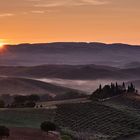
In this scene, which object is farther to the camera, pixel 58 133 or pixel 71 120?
pixel 71 120

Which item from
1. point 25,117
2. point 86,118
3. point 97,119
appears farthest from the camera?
point 86,118

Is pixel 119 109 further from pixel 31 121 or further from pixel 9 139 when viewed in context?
pixel 9 139

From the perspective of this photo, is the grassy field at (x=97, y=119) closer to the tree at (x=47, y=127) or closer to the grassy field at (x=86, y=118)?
the grassy field at (x=86, y=118)

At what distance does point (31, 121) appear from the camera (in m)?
76.2

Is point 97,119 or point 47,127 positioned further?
point 97,119

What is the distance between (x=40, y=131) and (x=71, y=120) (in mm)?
16276

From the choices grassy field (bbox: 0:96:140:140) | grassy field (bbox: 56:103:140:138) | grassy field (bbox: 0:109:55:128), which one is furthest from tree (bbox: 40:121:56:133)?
grassy field (bbox: 56:103:140:138)

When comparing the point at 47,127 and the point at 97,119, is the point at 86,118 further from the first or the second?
the point at 47,127

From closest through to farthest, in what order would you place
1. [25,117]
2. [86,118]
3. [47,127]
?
[47,127]
[25,117]
[86,118]

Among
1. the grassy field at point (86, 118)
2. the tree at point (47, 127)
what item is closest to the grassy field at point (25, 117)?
the grassy field at point (86, 118)

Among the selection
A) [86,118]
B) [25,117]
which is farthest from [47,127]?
[86,118]

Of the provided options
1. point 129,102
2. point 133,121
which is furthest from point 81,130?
point 129,102

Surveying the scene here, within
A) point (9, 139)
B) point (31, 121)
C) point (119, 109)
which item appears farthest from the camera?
point (119, 109)

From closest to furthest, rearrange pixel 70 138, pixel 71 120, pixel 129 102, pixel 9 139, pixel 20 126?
pixel 9 139 → pixel 70 138 → pixel 20 126 → pixel 71 120 → pixel 129 102
